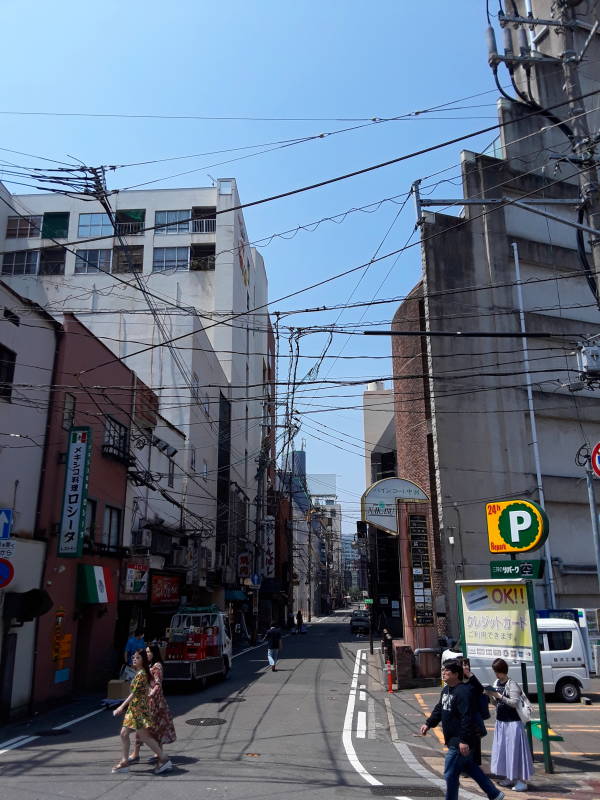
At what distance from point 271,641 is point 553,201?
1734 centimetres

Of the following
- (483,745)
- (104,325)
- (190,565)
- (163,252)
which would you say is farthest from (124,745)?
(163,252)

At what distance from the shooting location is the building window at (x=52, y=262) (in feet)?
159

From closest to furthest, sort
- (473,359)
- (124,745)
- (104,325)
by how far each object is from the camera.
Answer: (124,745) < (473,359) < (104,325)

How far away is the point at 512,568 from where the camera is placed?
10.9 metres

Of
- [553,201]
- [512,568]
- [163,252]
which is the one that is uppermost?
[163,252]

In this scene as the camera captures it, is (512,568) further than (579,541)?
No

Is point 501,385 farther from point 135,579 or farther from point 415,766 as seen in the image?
point 415,766

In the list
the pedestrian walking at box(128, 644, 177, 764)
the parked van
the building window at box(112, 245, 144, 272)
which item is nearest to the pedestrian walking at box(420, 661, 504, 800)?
the pedestrian walking at box(128, 644, 177, 764)

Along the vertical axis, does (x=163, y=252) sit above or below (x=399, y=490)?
above

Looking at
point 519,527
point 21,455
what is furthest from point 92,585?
point 519,527

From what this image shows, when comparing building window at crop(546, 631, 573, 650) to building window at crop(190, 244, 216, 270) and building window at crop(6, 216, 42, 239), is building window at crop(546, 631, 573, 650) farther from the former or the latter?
building window at crop(6, 216, 42, 239)

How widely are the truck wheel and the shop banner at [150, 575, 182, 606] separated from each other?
1605cm

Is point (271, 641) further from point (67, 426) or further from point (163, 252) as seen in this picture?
point (163, 252)

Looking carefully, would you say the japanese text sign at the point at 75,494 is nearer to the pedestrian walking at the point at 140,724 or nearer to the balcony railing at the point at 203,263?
the pedestrian walking at the point at 140,724
